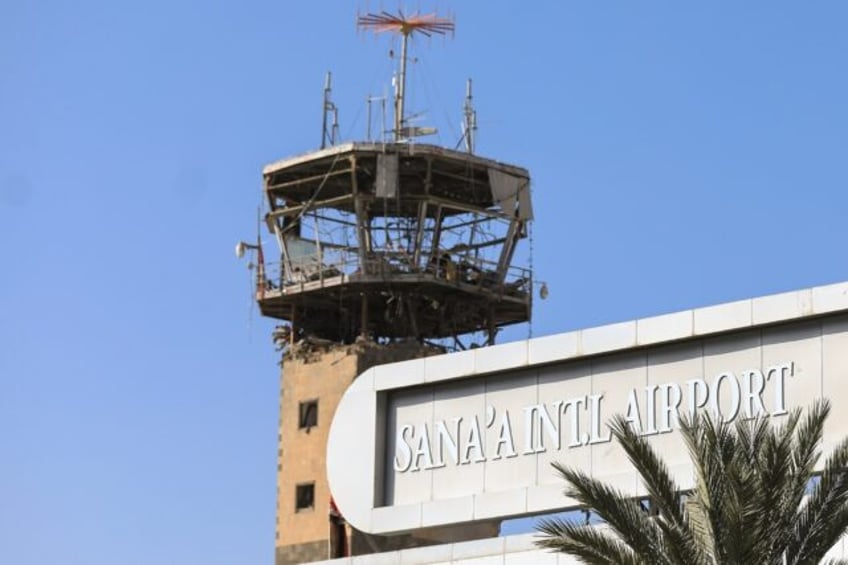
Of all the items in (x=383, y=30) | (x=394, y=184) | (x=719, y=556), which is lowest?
(x=719, y=556)

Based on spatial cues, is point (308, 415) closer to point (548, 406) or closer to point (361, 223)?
point (361, 223)

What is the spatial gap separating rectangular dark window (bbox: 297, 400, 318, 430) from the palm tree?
4653 cm

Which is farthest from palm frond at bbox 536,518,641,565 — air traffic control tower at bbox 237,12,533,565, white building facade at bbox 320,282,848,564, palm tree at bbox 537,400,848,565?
air traffic control tower at bbox 237,12,533,565

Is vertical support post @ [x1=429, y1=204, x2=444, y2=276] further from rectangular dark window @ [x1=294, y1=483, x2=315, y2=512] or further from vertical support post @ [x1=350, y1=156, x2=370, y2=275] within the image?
rectangular dark window @ [x1=294, y1=483, x2=315, y2=512]

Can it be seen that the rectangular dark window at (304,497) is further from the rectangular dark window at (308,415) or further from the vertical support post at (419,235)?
the vertical support post at (419,235)

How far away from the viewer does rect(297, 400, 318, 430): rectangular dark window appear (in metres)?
87.2

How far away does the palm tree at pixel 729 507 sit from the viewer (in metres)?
38.7

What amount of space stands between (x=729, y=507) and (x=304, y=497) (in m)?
48.9

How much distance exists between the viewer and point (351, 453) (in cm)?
5738

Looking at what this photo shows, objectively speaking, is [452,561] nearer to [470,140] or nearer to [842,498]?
[842,498]

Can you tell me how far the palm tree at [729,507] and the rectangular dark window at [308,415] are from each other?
46531 mm

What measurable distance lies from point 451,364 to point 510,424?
2.12m

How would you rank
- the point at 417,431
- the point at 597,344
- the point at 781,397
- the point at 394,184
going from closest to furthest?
the point at 781,397 < the point at 597,344 < the point at 417,431 < the point at 394,184

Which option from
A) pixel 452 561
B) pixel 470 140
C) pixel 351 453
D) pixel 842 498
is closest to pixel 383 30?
pixel 470 140
